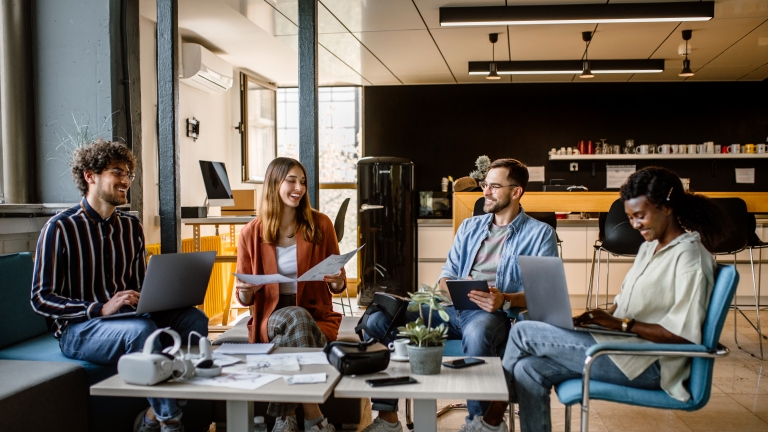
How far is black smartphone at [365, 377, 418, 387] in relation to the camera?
187 cm

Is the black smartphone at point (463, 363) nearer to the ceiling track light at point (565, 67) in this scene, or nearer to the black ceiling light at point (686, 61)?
the black ceiling light at point (686, 61)

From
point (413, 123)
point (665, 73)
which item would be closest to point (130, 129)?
point (413, 123)

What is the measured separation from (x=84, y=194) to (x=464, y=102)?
19.3ft

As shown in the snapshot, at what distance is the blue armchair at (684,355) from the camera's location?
195 cm

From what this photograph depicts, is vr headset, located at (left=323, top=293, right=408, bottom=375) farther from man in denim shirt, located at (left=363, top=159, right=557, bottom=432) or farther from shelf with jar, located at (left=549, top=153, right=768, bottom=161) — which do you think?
shelf with jar, located at (left=549, top=153, right=768, bottom=161)

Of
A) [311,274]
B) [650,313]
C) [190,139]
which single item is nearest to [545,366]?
[650,313]

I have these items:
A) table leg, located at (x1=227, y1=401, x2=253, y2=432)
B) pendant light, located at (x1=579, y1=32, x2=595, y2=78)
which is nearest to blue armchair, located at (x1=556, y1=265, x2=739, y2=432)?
table leg, located at (x1=227, y1=401, x2=253, y2=432)

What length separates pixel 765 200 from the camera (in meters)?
5.44

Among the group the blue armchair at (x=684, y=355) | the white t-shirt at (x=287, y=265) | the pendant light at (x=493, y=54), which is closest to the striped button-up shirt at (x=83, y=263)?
the white t-shirt at (x=287, y=265)

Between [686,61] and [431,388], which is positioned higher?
[686,61]

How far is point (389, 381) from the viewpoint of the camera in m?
1.88

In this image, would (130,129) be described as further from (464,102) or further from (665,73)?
(665,73)

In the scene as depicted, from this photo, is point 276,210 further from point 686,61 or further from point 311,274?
point 686,61

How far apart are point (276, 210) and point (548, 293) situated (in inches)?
51.4
